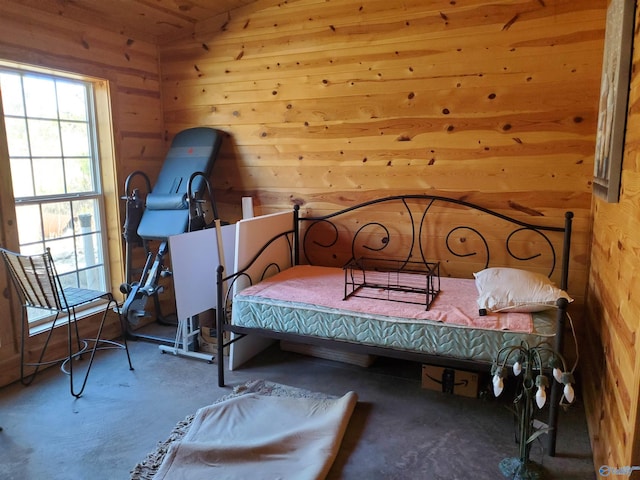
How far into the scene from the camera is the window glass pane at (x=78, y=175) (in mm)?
3309

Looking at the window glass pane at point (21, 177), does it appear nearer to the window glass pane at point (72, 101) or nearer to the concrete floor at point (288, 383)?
the window glass pane at point (72, 101)

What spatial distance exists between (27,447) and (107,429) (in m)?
0.35

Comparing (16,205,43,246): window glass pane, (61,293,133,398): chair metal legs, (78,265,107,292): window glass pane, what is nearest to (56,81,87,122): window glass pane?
(16,205,43,246): window glass pane

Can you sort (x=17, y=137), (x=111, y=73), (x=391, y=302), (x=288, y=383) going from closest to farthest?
(x=391, y=302), (x=288, y=383), (x=17, y=137), (x=111, y=73)

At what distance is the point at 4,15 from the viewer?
270 centimetres

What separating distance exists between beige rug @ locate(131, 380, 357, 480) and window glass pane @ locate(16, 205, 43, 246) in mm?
1656

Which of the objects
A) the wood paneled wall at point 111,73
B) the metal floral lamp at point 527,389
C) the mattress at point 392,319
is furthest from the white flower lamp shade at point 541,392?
the wood paneled wall at point 111,73

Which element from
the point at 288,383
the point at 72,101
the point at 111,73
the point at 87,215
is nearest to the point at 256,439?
the point at 288,383

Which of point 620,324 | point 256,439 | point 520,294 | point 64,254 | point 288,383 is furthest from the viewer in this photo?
point 64,254

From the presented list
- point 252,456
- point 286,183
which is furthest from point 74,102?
point 252,456

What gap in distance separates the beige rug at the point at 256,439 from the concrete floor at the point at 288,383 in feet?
0.30

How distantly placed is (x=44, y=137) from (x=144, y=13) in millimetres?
1136

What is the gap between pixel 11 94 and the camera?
9.45 ft

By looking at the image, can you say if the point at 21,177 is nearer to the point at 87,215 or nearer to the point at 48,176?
the point at 48,176
